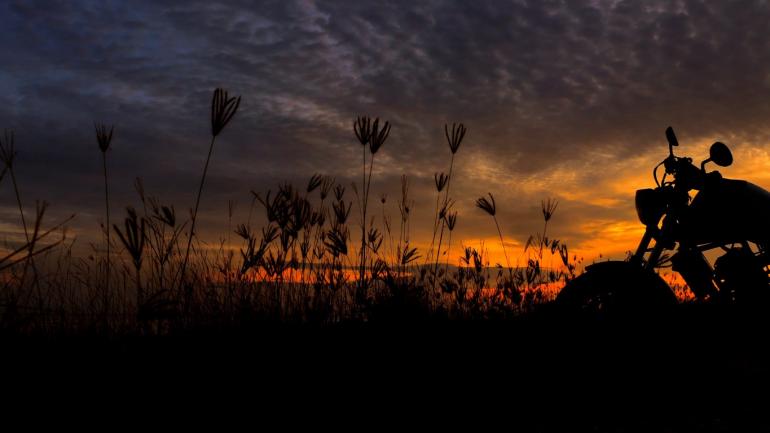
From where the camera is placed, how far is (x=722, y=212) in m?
3.88

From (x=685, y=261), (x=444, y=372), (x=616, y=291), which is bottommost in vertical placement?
(x=444, y=372)

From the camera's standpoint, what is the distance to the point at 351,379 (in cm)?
298

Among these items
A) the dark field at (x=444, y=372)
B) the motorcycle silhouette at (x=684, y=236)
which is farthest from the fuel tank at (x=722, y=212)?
the dark field at (x=444, y=372)

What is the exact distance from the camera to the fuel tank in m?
3.88

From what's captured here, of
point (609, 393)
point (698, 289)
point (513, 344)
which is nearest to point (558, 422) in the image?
point (609, 393)

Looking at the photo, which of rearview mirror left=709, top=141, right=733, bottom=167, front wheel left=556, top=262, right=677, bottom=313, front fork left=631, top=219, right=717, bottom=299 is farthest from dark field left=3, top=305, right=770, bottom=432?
rearview mirror left=709, top=141, right=733, bottom=167

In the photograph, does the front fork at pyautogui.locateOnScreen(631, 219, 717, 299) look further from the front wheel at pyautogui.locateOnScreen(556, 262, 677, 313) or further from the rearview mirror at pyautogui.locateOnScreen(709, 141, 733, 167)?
the rearview mirror at pyautogui.locateOnScreen(709, 141, 733, 167)

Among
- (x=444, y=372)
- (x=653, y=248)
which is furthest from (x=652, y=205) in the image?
(x=444, y=372)

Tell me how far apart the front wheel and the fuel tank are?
389mm

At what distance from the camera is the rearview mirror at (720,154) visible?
3.79 meters

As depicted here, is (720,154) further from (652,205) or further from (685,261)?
(685,261)

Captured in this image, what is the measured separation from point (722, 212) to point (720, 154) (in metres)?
0.37

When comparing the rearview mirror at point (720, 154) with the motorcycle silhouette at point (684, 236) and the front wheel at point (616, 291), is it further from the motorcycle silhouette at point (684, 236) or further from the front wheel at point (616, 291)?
the front wheel at point (616, 291)

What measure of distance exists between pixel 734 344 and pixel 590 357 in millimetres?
1742
